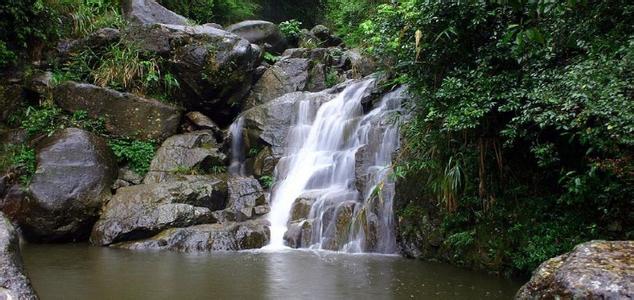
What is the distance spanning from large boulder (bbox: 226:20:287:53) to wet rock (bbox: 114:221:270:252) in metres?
8.91

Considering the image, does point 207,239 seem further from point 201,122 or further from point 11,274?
point 11,274

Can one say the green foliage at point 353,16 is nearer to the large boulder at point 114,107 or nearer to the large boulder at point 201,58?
the large boulder at point 201,58

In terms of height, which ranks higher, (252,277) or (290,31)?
(290,31)

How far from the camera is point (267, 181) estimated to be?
12.1m

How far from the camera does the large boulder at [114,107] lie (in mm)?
12648

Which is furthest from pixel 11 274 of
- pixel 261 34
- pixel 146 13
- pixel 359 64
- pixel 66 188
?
pixel 261 34

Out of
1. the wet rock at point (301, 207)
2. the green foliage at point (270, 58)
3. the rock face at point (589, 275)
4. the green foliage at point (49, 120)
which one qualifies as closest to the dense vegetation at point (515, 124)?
the rock face at point (589, 275)

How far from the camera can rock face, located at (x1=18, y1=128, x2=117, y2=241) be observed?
397 inches

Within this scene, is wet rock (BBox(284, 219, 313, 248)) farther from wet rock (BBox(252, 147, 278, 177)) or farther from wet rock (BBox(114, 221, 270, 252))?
wet rock (BBox(252, 147, 278, 177))

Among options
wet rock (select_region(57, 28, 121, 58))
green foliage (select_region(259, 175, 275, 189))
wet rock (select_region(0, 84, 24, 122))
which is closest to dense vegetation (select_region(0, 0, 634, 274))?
green foliage (select_region(259, 175, 275, 189))

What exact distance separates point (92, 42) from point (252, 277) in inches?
390

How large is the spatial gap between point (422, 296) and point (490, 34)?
145 inches

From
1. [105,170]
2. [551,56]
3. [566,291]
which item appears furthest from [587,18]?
[105,170]

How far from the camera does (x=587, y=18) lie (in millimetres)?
6016
